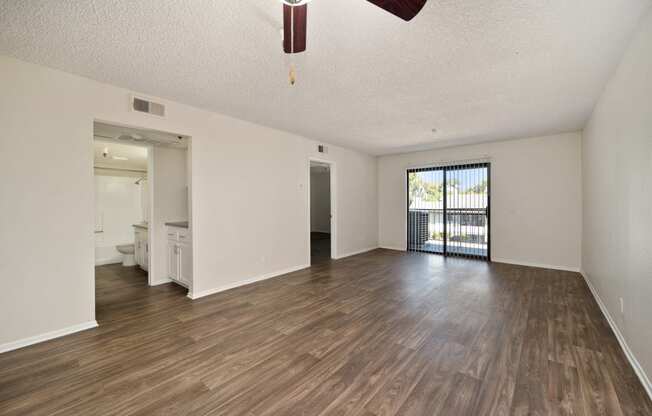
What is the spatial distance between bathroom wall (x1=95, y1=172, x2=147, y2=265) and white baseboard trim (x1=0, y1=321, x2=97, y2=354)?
3.71 meters

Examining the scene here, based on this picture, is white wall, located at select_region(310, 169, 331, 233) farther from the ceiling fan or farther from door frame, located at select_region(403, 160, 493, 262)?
the ceiling fan

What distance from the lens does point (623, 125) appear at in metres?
2.27

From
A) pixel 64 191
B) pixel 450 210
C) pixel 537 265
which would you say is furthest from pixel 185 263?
pixel 537 265

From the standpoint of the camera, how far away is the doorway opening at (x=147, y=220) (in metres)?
3.64

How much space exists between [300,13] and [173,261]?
3958 millimetres

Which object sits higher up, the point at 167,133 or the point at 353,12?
the point at 353,12

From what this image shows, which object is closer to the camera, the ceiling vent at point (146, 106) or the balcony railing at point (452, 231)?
the ceiling vent at point (146, 106)

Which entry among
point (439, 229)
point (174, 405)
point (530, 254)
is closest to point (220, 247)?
point (174, 405)

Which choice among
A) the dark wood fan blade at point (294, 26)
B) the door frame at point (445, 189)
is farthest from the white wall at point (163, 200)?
the door frame at point (445, 189)

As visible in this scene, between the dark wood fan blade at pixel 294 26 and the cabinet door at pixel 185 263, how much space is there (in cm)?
303

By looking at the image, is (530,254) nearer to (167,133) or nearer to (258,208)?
(258,208)

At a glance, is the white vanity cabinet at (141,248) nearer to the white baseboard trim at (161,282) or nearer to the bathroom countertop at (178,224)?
the white baseboard trim at (161,282)

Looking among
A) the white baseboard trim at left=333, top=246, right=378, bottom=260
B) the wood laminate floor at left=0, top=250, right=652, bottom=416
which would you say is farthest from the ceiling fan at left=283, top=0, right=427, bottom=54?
the white baseboard trim at left=333, top=246, right=378, bottom=260

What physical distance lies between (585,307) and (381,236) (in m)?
4.49
